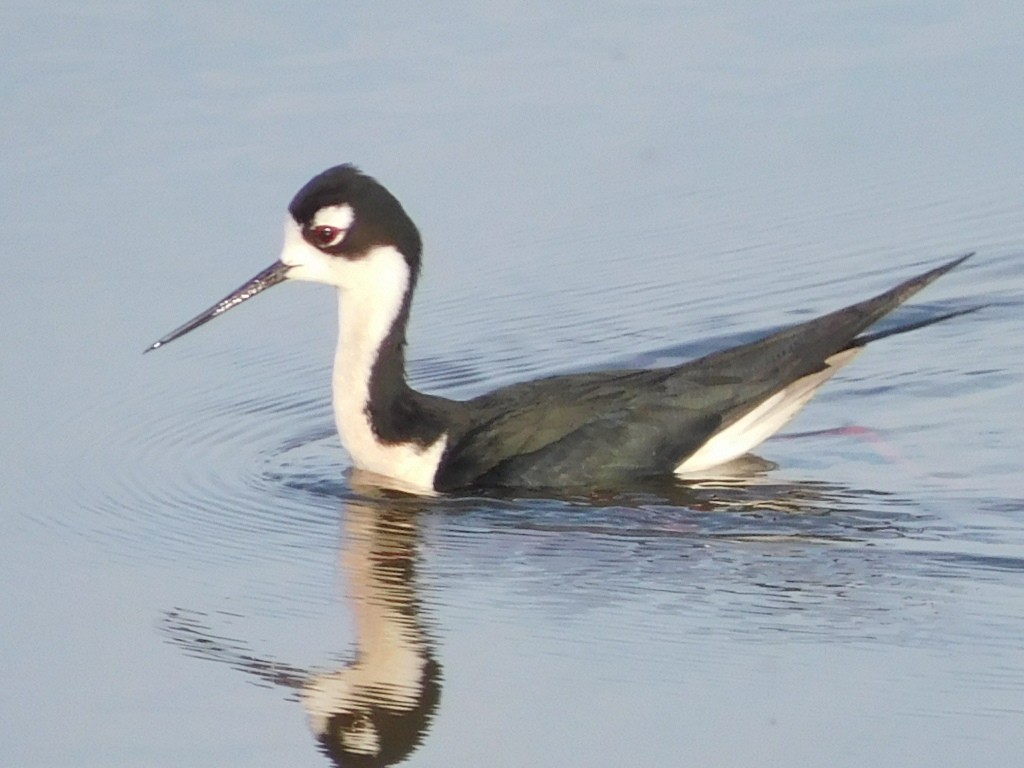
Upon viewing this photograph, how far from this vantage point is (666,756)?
659 centimetres

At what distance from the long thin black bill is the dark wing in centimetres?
89

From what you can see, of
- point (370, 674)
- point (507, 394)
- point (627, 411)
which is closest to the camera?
point (370, 674)

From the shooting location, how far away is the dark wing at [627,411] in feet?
31.0

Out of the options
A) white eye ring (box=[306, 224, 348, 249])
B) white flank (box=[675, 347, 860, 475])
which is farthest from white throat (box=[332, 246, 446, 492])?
white flank (box=[675, 347, 860, 475])

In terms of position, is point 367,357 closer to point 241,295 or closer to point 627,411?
point 241,295

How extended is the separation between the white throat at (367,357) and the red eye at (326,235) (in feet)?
0.41

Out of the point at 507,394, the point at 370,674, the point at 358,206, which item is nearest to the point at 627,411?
the point at 507,394

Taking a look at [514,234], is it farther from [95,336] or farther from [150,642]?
[150,642]

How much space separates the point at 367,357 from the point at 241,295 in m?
0.55

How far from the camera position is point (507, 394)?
31.9 feet

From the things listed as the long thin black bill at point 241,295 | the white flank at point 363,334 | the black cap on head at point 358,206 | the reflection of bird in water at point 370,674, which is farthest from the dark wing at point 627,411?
the reflection of bird in water at point 370,674

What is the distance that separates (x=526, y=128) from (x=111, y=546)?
13.2 ft

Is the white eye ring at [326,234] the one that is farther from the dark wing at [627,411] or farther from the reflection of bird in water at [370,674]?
the reflection of bird in water at [370,674]

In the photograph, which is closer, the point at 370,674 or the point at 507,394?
the point at 370,674
